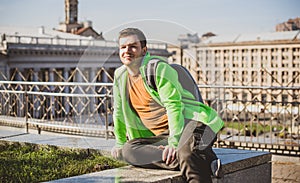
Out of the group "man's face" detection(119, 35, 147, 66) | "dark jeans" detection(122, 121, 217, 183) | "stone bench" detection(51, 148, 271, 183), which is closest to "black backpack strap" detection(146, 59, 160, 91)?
"man's face" detection(119, 35, 147, 66)

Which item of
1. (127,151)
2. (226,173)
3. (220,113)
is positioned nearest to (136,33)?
(127,151)

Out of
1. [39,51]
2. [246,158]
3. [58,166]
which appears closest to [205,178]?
[246,158]

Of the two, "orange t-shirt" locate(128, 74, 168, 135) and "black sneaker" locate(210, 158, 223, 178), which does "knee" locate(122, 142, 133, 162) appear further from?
"black sneaker" locate(210, 158, 223, 178)

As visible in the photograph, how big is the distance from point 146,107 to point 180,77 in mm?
354

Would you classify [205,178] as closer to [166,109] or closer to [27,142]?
[166,109]

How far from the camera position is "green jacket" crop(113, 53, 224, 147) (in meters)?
3.47

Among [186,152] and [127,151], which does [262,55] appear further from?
[186,152]

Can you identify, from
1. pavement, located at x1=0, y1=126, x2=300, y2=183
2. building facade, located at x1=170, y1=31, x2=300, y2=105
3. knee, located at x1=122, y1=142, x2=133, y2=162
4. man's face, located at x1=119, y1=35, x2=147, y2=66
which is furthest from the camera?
building facade, located at x1=170, y1=31, x2=300, y2=105

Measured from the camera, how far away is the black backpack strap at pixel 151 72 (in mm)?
3518

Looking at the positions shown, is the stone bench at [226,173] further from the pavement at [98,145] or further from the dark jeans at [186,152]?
the pavement at [98,145]

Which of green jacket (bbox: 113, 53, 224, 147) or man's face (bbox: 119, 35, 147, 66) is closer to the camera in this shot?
green jacket (bbox: 113, 53, 224, 147)

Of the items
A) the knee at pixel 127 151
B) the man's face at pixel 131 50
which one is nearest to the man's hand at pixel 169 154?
the knee at pixel 127 151

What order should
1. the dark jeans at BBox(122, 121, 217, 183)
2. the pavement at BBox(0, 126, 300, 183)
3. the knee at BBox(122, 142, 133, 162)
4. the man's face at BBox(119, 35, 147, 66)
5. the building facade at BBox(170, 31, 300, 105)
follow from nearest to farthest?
1. the dark jeans at BBox(122, 121, 217, 183)
2. the man's face at BBox(119, 35, 147, 66)
3. the knee at BBox(122, 142, 133, 162)
4. the pavement at BBox(0, 126, 300, 183)
5. the building facade at BBox(170, 31, 300, 105)

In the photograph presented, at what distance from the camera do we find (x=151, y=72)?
139 inches
